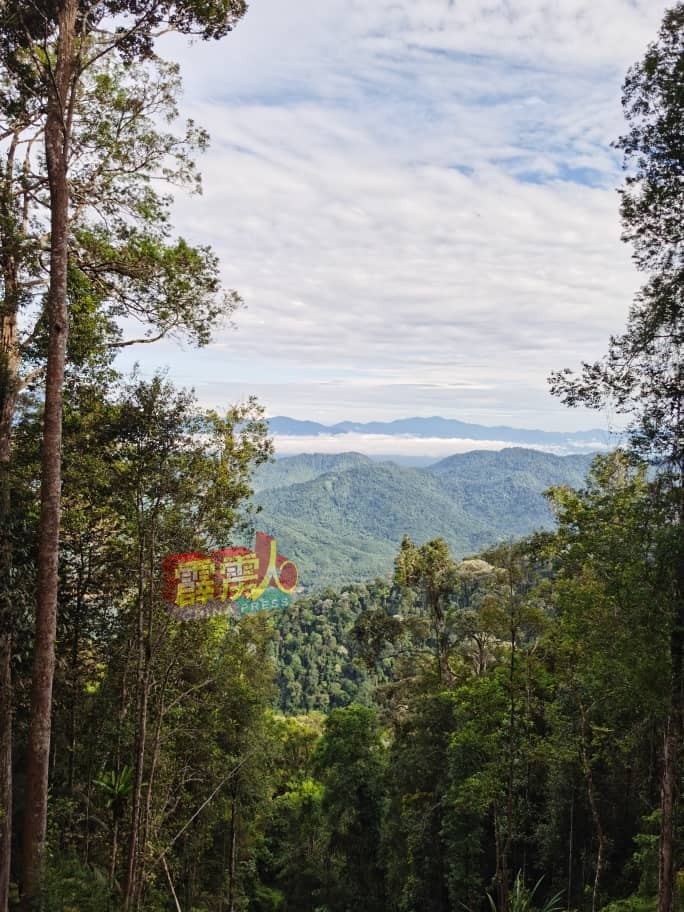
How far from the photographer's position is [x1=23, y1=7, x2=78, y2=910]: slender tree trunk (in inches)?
260

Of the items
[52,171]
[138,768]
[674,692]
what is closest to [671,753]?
[674,692]

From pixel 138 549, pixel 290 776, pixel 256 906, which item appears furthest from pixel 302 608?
pixel 138 549

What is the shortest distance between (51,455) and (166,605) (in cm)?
363

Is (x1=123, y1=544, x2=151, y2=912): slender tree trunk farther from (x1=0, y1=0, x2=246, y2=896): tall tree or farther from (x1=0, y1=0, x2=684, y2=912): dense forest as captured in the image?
(x1=0, y1=0, x2=246, y2=896): tall tree

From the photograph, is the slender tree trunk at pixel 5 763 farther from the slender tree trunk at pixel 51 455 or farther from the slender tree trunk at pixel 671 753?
the slender tree trunk at pixel 671 753

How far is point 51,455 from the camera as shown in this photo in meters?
6.97

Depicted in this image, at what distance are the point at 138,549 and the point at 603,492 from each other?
Answer: 739 centimetres

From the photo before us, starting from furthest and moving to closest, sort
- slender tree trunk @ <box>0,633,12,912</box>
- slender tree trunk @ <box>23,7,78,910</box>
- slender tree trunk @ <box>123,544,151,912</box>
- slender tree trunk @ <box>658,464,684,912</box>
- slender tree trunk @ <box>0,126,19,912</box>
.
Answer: slender tree trunk @ <box>123,544,151,912</box>
slender tree trunk @ <box>0,633,12,912</box>
slender tree trunk @ <box>0,126,19,912</box>
slender tree trunk @ <box>23,7,78,910</box>
slender tree trunk @ <box>658,464,684,912</box>

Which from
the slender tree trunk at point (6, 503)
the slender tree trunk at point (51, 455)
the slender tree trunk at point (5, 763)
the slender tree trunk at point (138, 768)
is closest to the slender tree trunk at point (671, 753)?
the slender tree trunk at point (138, 768)

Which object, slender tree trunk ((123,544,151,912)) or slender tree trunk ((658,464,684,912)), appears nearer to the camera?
slender tree trunk ((658,464,684,912))

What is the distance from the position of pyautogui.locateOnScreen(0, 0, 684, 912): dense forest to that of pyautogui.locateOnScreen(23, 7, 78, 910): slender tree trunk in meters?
0.03

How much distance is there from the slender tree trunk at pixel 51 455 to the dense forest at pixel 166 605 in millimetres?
31

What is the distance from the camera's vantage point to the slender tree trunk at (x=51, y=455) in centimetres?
660

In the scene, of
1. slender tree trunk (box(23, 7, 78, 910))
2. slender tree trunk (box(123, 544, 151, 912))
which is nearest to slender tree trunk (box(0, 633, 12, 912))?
slender tree trunk (box(23, 7, 78, 910))
